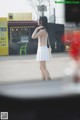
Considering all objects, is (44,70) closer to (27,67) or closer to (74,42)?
(27,67)

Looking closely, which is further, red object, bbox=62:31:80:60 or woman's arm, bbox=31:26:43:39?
woman's arm, bbox=31:26:43:39

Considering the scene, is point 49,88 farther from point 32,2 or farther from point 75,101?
point 32,2

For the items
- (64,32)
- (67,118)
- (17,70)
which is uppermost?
(64,32)

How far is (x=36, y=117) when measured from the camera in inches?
144

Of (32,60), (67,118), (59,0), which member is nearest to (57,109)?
(67,118)

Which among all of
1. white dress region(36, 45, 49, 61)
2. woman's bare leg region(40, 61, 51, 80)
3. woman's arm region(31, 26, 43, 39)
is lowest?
woman's bare leg region(40, 61, 51, 80)

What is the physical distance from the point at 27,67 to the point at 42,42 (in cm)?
18

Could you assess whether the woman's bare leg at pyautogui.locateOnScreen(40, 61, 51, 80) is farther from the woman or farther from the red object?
the red object

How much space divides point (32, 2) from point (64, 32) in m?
0.26

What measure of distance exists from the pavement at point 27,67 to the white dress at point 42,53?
30mm

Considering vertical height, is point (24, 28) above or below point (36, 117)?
above

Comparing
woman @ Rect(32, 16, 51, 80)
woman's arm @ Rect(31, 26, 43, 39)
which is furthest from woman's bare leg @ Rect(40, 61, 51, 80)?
woman's arm @ Rect(31, 26, 43, 39)

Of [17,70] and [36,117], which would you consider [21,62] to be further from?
[36,117]

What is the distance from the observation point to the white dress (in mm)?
3823
